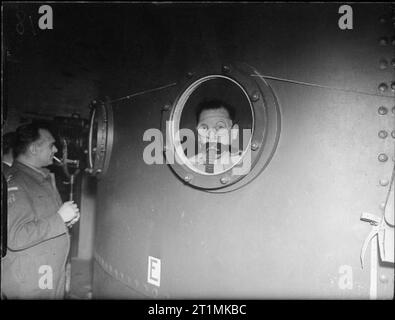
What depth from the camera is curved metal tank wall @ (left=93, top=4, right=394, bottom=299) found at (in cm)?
105

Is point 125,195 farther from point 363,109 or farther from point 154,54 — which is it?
point 363,109

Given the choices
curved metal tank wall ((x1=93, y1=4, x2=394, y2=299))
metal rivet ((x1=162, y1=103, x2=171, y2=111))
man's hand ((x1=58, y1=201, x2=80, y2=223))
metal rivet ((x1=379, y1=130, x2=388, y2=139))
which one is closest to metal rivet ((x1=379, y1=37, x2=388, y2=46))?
curved metal tank wall ((x1=93, y1=4, x2=394, y2=299))

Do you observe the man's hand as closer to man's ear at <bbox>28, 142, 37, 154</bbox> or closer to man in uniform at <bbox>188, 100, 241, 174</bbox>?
man's ear at <bbox>28, 142, 37, 154</bbox>

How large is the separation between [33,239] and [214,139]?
1.24m

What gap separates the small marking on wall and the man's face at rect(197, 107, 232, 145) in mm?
685

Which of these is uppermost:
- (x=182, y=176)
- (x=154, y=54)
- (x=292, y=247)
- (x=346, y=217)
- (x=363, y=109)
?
(x=154, y=54)

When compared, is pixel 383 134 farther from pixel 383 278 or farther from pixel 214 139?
pixel 214 139

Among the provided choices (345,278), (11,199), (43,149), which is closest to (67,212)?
(11,199)

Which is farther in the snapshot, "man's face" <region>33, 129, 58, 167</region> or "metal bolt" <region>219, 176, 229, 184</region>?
"man's face" <region>33, 129, 58, 167</region>

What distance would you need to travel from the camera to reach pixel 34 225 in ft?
6.61

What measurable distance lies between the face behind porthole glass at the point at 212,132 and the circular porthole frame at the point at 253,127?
1.1 inches
